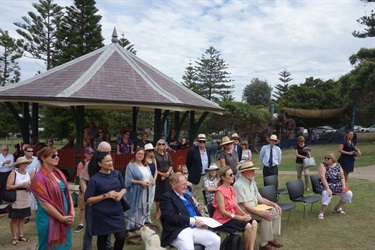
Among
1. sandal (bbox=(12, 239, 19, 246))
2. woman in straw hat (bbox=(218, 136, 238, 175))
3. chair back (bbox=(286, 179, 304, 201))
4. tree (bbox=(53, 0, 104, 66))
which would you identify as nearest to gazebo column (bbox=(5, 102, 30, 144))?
sandal (bbox=(12, 239, 19, 246))

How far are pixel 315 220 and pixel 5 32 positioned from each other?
32.3 metres

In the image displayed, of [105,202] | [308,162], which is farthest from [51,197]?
[308,162]

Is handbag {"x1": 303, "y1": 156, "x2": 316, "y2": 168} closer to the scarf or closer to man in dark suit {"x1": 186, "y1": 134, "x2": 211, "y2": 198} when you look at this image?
man in dark suit {"x1": 186, "y1": 134, "x2": 211, "y2": 198}

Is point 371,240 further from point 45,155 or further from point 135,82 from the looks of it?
point 135,82

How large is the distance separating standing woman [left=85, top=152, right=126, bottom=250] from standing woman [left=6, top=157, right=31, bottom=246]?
83.4 inches

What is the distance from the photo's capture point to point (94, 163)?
432 cm

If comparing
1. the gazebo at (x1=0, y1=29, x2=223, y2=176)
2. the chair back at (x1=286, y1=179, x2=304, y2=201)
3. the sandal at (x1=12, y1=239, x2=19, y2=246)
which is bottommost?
the sandal at (x1=12, y1=239, x2=19, y2=246)

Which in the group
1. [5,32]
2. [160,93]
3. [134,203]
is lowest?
[134,203]

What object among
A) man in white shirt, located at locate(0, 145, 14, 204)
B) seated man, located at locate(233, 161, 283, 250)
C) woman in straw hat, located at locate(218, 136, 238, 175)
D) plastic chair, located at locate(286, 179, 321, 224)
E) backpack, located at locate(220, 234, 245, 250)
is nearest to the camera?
backpack, located at locate(220, 234, 245, 250)

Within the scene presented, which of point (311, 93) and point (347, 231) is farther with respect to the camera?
point (311, 93)

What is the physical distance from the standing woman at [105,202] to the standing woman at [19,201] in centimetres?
212

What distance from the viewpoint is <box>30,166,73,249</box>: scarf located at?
3557 mm

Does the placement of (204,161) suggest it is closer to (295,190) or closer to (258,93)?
(295,190)

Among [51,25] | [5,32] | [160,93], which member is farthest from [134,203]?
[5,32]
